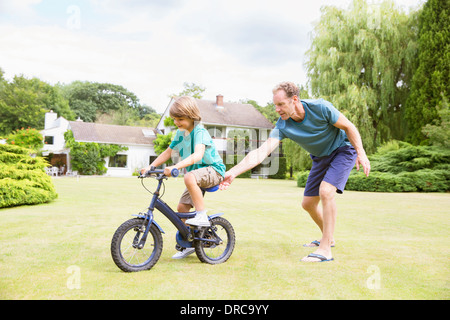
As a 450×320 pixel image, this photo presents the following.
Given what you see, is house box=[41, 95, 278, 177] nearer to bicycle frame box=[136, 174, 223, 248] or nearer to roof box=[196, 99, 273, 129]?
roof box=[196, 99, 273, 129]

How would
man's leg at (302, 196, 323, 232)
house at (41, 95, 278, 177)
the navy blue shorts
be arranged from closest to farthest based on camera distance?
the navy blue shorts < man's leg at (302, 196, 323, 232) < house at (41, 95, 278, 177)

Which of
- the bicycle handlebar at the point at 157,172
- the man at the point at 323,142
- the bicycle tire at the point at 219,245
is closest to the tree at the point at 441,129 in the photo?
the man at the point at 323,142

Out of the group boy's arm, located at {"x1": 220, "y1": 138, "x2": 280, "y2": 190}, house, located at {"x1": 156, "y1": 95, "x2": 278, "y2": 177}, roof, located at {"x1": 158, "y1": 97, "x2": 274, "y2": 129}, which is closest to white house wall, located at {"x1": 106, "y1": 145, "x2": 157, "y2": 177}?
house, located at {"x1": 156, "y1": 95, "x2": 278, "y2": 177}

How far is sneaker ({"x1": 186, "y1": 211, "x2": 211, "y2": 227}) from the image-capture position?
3.71 meters

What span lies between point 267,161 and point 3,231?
30.3 metres

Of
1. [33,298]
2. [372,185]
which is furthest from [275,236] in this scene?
[372,185]

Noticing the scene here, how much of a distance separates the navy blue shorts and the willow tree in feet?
53.4

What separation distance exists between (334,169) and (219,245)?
1.56 meters

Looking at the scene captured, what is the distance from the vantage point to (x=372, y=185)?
17078mm

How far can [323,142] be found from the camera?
14.0 feet

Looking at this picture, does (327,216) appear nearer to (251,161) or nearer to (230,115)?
(251,161)

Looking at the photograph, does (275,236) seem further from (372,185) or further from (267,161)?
(267,161)

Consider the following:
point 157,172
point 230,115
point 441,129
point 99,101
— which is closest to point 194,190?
point 157,172
